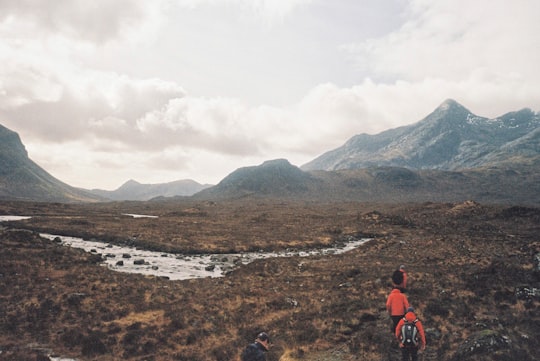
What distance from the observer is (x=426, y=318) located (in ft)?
60.4

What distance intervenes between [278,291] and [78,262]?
76.7ft

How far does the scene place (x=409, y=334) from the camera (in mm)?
11328

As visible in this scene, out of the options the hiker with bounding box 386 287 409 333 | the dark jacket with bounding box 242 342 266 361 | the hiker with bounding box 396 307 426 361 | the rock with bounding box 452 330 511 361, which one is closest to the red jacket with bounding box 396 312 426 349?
the hiker with bounding box 396 307 426 361

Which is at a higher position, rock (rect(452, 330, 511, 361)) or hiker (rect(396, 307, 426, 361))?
hiker (rect(396, 307, 426, 361))

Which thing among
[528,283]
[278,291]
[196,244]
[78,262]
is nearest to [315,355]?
[278,291]

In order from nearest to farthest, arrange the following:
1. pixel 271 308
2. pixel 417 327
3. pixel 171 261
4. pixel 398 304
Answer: pixel 417 327 < pixel 398 304 < pixel 271 308 < pixel 171 261

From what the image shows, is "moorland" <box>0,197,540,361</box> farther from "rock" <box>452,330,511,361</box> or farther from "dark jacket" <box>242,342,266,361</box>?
"dark jacket" <box>242,342,266,361</box>

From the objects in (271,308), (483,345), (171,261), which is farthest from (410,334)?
(171,261)

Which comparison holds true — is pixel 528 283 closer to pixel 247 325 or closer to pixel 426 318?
pixel 426 318

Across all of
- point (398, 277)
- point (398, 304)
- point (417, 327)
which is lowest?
point (417, 327)

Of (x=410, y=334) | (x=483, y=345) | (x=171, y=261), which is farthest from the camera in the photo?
(x=171, y=261)

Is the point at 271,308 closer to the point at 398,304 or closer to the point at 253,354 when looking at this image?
the point at 398,304

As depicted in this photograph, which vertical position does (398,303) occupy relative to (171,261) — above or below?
above

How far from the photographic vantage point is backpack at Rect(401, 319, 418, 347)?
11305mm
